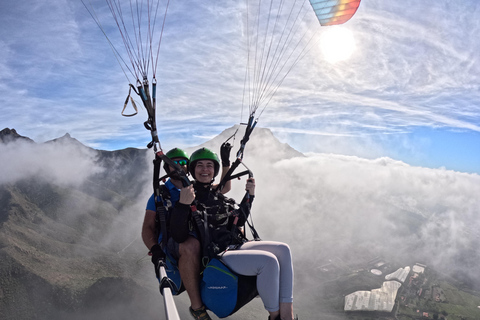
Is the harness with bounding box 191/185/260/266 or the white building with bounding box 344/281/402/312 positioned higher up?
the harness with bounding box 191/185/260/266

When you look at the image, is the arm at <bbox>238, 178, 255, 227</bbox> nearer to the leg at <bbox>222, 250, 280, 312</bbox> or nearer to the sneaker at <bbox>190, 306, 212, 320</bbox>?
the leg at <bbox>222, 250, 280, 312</bbox>

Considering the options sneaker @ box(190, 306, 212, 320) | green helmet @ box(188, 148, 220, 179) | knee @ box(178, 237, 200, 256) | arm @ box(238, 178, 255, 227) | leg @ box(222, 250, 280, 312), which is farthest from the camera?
green helmet @ box(188, 148, 220, 179)

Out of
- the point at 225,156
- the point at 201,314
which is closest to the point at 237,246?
the point at 201,314

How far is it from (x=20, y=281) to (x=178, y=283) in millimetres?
130378

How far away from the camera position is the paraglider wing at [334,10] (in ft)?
23.1

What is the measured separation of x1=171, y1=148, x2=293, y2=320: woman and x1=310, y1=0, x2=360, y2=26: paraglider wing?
529 cm

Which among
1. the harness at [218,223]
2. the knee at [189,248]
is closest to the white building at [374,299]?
the harness at [218,223]

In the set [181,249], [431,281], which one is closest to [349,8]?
[181,249]

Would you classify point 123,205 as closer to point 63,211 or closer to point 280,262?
point 63,211

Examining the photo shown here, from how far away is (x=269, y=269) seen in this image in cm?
390

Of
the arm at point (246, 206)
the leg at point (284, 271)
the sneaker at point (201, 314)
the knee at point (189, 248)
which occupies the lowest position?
the sneaker at point (201, 314)

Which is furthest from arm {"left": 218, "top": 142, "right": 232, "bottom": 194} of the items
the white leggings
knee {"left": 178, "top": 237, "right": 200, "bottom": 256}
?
the white leggings

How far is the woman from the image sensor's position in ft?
12.8

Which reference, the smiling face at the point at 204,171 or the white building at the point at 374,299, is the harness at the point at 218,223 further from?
the white building at the point at 374,299
